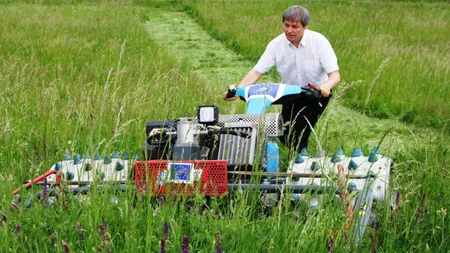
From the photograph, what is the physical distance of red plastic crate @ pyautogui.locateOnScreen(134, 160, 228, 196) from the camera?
3041mm

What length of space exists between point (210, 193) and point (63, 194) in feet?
2.48

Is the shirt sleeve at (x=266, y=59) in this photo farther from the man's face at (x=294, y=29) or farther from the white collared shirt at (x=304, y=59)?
the man's face at (x=294, y=29)

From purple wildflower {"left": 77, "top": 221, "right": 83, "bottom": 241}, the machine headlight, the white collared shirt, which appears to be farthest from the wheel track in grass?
purple wildflower {"left": 77, "top": 221, "right": 83, "bottom": 241}

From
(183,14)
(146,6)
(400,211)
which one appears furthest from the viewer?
(146,6)

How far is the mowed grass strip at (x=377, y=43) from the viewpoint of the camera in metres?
7.56

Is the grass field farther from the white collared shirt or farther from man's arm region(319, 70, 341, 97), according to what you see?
the white collared shirt

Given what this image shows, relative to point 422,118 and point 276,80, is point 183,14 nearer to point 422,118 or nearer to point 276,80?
point 276,80

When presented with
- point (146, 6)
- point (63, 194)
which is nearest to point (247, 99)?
point (63, 194)

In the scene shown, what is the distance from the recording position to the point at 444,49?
1153cm

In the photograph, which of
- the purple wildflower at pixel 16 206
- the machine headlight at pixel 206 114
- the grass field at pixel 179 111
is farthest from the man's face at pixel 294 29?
the purple wildflower at pixel 16 206

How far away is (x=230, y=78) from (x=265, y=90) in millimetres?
5373

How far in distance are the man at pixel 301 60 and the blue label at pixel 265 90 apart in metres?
0.51

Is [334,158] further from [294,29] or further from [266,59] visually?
[266,59]

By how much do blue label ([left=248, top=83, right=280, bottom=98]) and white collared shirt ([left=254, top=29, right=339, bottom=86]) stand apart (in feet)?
2.42
